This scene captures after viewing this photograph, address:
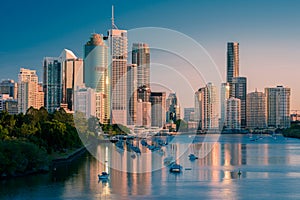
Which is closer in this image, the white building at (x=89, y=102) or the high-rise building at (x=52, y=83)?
the white building at (x=89, y=102)

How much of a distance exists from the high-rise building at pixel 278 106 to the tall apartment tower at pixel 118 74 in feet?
122

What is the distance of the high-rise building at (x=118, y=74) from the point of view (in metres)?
74.9

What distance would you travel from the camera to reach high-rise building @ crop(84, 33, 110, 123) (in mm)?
89500

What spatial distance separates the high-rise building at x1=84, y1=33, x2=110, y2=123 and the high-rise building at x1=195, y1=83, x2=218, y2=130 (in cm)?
1526

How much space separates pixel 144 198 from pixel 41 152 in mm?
6816

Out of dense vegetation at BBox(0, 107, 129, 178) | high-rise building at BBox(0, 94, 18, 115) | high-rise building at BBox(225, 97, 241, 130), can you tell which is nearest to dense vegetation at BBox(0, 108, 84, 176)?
dense vegetation at BBox(0, 107, 129, 178)

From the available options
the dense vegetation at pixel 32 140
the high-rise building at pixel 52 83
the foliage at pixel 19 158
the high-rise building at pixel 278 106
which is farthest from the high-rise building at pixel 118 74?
the foliage at pixel 19 158

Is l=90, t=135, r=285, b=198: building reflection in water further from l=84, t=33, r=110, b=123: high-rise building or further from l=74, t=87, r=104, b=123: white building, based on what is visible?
l=84, t=33, r=110, b=123: high-rise building

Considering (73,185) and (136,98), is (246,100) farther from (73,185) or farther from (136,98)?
(73,185)

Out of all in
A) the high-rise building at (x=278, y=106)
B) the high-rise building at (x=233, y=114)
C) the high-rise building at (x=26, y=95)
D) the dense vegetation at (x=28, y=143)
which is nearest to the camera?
the dense vegetation at (x=28, y=143)

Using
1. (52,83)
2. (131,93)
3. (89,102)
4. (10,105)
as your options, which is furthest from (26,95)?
(131,93)

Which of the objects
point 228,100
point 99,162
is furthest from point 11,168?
point 228,100

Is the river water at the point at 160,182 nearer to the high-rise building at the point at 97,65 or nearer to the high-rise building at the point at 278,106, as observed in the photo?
the high-rise building at the point at 97,65

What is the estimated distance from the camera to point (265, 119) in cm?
10912
